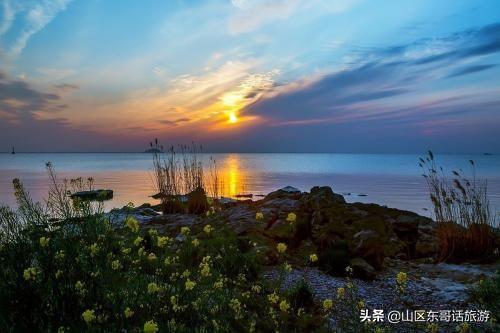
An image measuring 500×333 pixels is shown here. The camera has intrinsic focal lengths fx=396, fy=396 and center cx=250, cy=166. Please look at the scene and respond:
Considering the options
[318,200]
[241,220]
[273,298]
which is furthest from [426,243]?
[273,298]

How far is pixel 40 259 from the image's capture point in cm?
452

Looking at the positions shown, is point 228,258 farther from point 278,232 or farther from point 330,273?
point 278,232

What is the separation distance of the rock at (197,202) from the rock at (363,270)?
9.02 m

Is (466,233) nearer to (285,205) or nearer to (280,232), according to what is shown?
(280,232)

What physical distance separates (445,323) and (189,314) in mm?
4067

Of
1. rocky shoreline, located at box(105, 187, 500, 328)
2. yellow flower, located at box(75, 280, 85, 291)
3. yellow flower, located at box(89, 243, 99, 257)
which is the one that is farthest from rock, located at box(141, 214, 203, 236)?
yellow flower, located at box(75, 280, 85, 291)

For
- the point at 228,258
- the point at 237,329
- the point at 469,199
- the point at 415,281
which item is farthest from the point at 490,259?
the point at 237,329

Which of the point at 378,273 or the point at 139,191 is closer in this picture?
the point at 378,273

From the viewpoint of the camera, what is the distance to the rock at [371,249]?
29.1 feet

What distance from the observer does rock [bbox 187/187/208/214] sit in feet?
54.5

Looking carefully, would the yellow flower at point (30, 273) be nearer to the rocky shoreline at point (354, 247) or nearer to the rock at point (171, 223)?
the rocky shoreline at point (354, 247)

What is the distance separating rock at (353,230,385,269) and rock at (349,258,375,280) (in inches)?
17.0

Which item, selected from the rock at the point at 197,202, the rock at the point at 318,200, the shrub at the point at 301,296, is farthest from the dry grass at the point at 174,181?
the shrub at the point at 301,296

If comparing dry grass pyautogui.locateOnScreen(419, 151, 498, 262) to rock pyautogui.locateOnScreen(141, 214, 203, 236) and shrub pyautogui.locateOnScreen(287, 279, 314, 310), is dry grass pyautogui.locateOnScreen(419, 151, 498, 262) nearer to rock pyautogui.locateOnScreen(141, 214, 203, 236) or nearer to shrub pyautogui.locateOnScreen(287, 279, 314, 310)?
shrub pyautogui.locateOnScreen(287, 279, 314, 310)
